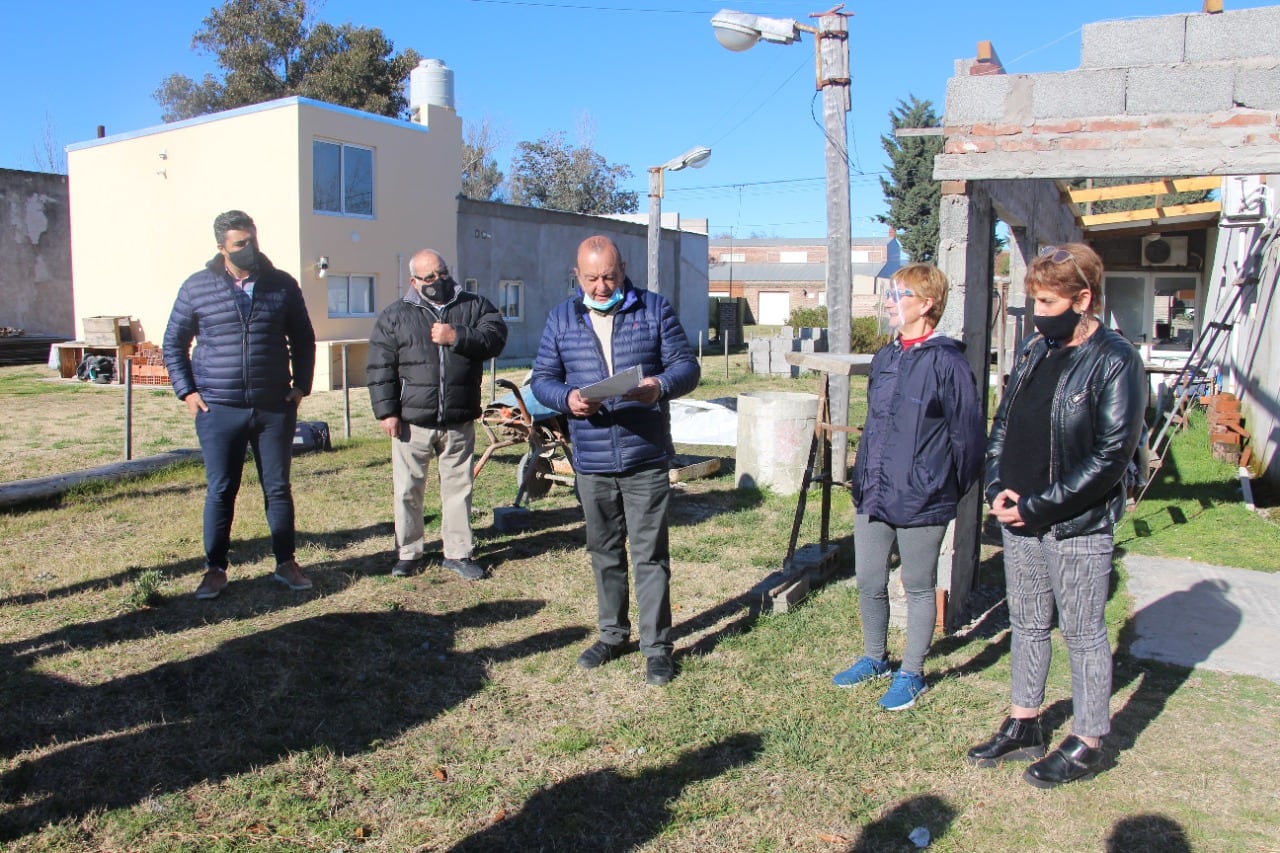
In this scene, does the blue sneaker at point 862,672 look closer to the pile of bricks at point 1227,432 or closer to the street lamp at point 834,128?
the street lamp at point 834,128

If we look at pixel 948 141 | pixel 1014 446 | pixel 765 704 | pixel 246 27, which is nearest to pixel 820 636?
pixel 765 704

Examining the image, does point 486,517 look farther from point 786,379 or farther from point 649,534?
point 786,379

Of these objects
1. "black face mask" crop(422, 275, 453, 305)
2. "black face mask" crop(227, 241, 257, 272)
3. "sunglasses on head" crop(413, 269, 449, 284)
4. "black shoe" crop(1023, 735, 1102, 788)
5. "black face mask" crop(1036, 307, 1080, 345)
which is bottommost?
"black shoe" crop(1023, 735, 1102, 788)

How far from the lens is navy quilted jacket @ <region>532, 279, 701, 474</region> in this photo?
4117 mm

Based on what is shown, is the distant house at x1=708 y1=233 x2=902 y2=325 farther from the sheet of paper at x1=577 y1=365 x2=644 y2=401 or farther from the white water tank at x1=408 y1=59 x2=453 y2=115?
the sheet of paper at x1=577 y1=365 x2=644 y2=401

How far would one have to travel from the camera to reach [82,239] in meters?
21.1

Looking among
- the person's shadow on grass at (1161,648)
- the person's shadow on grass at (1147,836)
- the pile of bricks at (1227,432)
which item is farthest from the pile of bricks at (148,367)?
the person's shadow on grass at (1147,836)

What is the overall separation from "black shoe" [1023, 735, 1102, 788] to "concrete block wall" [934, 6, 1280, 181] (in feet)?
8.62

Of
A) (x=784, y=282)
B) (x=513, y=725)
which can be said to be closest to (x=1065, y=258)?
(x=513, y=725)

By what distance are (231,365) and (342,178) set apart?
14.8m

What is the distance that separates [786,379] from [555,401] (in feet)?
52.7

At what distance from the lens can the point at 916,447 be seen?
381 centimetres

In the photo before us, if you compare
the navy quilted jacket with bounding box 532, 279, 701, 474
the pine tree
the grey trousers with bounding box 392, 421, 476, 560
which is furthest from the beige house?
the pine tree

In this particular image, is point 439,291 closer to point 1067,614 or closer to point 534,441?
point 534,441
